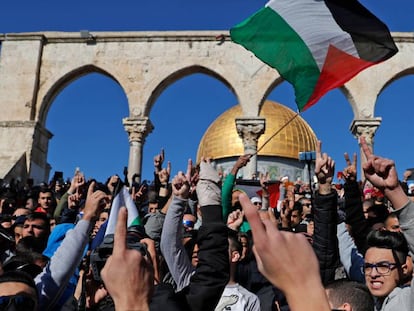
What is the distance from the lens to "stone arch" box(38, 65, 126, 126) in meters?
20.5

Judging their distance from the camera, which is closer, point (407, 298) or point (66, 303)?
point (407, 298)

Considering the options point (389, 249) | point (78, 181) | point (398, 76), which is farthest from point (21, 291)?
point (398, 76)

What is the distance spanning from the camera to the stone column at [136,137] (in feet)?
64.6

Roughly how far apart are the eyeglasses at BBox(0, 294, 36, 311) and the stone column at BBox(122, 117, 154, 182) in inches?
671

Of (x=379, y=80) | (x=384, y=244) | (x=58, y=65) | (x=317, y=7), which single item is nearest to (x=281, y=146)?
(x=379, y=80)

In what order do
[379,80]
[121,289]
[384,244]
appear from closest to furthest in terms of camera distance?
1. [121,289]
2. [384,244]
3. [379,80]

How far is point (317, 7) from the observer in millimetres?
5863

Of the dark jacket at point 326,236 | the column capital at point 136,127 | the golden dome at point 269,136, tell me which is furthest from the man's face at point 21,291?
the golden dome at point 269,136

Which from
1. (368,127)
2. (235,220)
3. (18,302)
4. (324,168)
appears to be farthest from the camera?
(368,127)

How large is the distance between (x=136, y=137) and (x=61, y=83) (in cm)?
432

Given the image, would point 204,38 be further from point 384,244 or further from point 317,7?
point 384,244

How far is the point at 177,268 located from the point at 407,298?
1.56 m

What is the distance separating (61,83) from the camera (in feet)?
68.7

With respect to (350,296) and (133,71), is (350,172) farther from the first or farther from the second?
(133,71)
